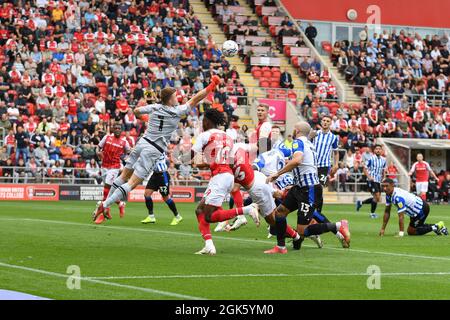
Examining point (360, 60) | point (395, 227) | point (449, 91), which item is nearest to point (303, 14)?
point (360, 60)

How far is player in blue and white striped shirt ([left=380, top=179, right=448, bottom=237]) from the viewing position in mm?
21172

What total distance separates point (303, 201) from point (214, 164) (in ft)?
5.65

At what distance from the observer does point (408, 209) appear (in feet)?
70.0

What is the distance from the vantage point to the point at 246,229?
23.1 m

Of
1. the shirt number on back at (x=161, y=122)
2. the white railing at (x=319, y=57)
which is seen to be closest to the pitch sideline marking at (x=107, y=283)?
the shirt number on back at (x=161, y=122)

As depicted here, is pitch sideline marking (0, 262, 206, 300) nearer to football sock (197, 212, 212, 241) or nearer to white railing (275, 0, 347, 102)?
football sock (197, 212, 212, 241)

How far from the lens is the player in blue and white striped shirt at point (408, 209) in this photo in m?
21.2

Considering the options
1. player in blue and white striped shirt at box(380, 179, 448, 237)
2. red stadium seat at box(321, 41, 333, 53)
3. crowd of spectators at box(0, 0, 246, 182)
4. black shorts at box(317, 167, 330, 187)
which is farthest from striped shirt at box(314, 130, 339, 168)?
red stadium seat at box(321, 41, 333, 53)

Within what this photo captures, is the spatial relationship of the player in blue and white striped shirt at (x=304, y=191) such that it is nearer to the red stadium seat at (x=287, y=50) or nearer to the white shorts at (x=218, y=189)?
the white shorts at (x=218, y=189)

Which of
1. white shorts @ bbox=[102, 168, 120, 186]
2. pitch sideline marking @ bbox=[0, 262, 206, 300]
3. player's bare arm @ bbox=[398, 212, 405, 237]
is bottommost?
pitch sideline marking @ bbox=[0, 262, 206, 300]

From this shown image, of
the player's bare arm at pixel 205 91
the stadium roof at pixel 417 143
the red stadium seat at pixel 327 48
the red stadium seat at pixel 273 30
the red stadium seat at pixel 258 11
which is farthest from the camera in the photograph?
the red stadium seat at pixel 327 48

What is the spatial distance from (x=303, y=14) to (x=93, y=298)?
151ft

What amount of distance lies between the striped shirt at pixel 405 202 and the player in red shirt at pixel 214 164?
19.6 ft
